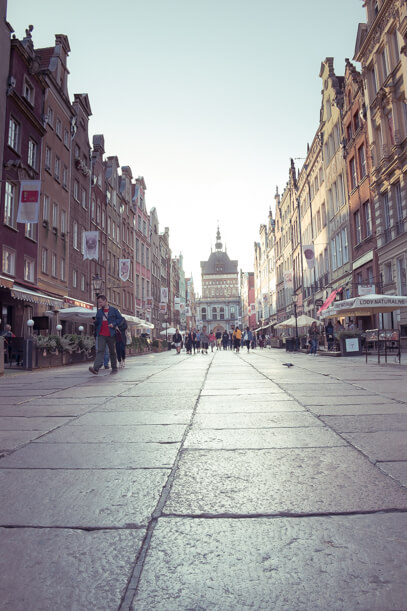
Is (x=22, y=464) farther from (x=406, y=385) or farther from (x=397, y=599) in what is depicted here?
(x=406, y=385)

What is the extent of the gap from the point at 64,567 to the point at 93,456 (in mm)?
1589

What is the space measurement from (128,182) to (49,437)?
4727cm

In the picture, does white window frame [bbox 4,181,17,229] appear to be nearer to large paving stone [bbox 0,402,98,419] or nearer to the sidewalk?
large paving stone [bbox 0,402,98,419]

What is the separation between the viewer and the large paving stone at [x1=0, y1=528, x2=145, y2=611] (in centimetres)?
135

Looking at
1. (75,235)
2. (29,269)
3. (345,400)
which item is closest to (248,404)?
(345,400)

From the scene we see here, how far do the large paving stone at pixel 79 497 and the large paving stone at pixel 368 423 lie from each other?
184cm

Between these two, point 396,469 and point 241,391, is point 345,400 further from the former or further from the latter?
point 396,469

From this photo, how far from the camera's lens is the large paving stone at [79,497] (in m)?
1.94

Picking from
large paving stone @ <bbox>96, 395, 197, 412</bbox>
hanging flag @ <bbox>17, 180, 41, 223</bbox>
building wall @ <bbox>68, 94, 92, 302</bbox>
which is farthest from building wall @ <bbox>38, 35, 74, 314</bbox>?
large paving stone @ <bbox>96, 395, 197, 412</bbox>

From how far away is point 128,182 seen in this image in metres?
48.7

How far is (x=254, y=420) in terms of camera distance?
173 inches

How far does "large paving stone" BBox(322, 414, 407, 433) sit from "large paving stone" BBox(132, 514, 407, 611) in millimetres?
1986

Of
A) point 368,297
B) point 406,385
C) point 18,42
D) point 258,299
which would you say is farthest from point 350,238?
point 258,299

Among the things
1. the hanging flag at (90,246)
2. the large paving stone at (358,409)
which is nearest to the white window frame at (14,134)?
the hanging flag at (90,246)
